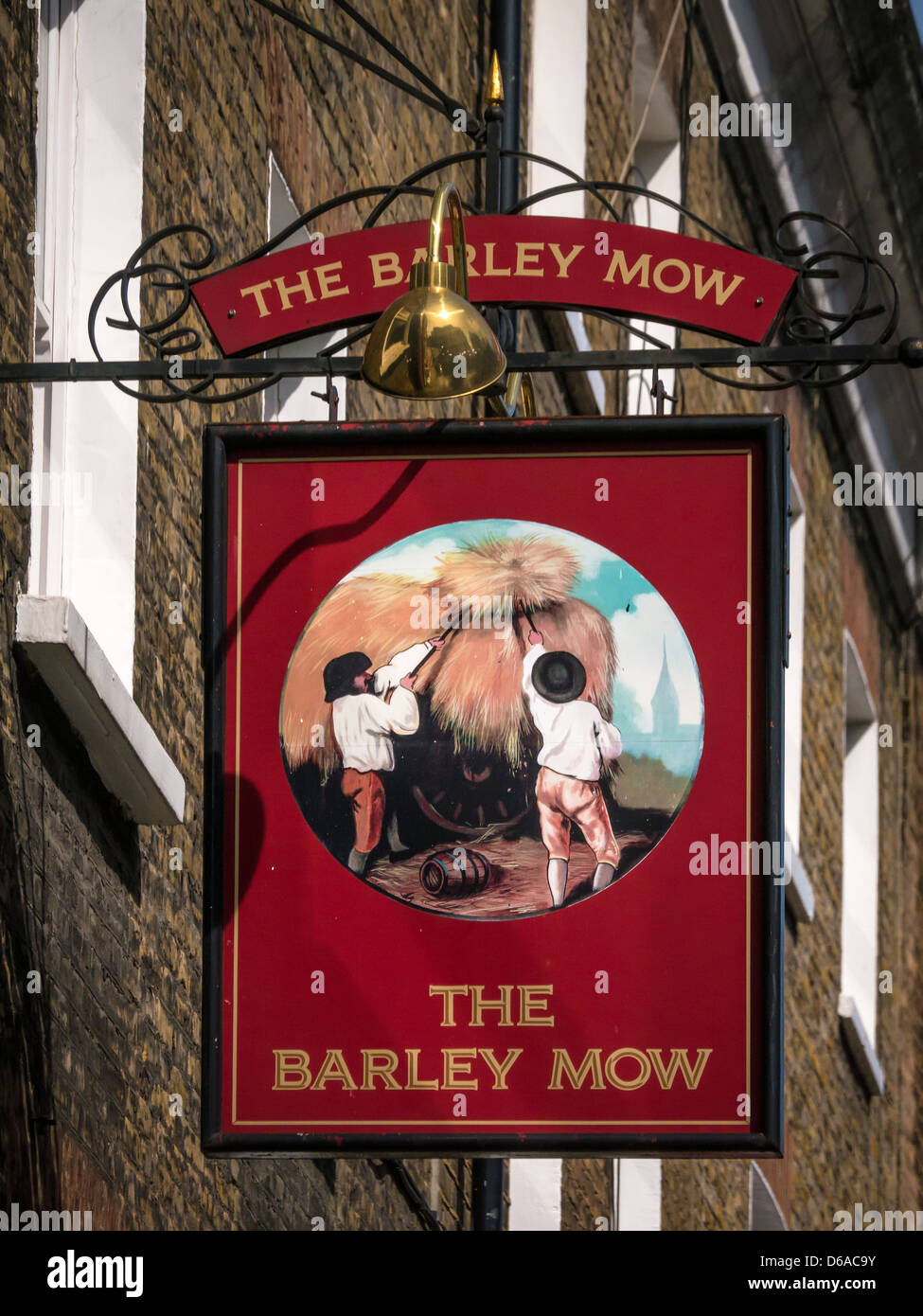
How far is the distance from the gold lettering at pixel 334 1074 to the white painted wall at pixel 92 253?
174cm

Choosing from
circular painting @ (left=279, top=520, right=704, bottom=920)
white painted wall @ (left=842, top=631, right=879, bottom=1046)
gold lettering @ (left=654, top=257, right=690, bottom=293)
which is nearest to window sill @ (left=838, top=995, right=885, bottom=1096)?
white painted wall @ (left=842, top=631, right=879, bottom=1046)

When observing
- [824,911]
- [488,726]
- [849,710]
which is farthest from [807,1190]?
[488,726]

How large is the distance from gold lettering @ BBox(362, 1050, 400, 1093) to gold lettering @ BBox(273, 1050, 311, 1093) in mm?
143

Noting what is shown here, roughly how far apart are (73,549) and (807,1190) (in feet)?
36.1

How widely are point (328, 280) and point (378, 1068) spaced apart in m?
2.09

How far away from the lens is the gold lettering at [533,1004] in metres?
5.64

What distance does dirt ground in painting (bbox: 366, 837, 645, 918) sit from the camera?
578 centimetres

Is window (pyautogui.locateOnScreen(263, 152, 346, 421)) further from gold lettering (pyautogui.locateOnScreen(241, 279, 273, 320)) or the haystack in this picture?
the haystack

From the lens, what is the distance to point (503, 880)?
5.80 m

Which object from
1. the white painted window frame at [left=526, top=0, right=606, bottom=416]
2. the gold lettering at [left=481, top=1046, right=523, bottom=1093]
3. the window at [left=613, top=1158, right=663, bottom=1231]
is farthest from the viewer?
the window at [left=613, top=1158, right=663, bottom=1231]

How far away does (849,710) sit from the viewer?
20328 mm

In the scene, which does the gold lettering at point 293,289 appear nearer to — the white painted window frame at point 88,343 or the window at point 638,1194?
the white painted window frame at point 88,343

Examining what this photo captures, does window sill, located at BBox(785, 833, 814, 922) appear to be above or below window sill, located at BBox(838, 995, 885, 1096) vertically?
above

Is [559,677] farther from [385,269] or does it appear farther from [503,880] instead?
[385,269]
